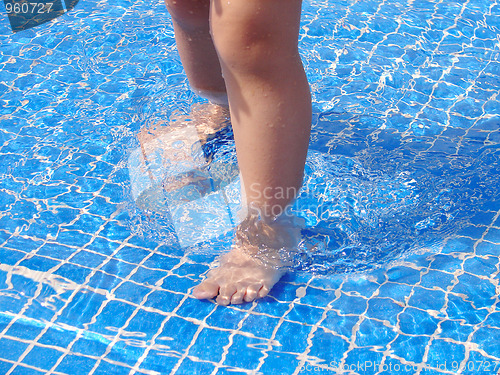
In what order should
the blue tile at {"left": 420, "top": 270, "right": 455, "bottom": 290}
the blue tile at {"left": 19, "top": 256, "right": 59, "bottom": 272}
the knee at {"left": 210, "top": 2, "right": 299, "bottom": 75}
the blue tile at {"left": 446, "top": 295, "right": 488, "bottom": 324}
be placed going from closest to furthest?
the knee at {"left": 210, "top": 2, "right": 299, "bottom": 75}, the blue tile at {"left": 446, "top": 295, "right": 488, "bottom": 324}, the blue tile at {"left": 420, "top": 270, "right": 455, "bottom": 290}, the blue tile at {"left": 19, "top": 256, "right": 59, "bottom": 272}

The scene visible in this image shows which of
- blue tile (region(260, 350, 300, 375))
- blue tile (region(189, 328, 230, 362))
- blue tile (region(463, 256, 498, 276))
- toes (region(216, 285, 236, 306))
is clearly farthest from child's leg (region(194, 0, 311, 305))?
blue tile (region(463, 256, 498, 276))

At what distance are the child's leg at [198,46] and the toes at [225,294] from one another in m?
0.90

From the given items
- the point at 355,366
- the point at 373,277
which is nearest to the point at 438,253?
the point at 373,277

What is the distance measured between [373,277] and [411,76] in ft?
4.65

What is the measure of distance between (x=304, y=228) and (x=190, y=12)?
88 cm

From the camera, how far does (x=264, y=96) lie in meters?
1.45

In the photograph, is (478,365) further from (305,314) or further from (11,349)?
(11,349)

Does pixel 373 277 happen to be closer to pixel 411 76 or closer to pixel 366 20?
pixel 411 76

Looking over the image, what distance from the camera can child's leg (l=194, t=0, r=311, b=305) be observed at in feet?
4.46

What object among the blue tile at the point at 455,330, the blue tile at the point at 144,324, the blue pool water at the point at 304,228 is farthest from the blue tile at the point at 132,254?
the blue tile at the point at 455,330

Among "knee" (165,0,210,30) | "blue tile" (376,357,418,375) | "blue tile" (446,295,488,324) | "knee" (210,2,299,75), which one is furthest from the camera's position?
"knee" (165,0,210,30)

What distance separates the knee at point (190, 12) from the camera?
1907 mm

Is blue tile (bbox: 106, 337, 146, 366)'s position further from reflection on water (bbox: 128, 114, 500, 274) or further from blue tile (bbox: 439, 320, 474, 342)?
blue tile (bbox: 439, 320, 474, 342)

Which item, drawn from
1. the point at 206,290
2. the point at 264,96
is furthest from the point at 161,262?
the point at 264,96
